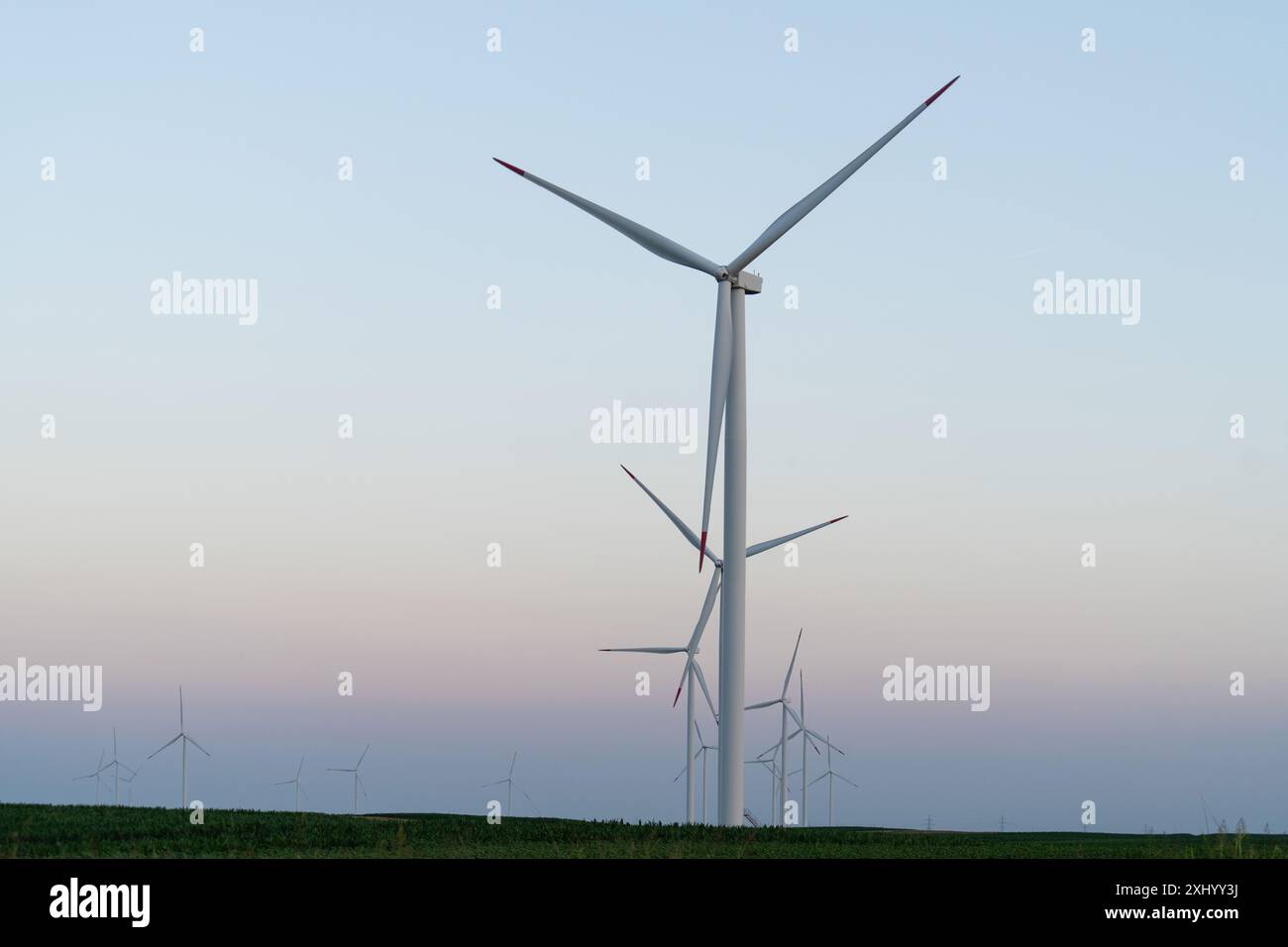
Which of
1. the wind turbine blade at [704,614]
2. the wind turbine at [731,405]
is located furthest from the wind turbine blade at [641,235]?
the wind turbine blade at [704,614]

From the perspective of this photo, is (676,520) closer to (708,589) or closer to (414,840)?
(708,589)

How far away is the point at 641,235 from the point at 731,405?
943 centimetres

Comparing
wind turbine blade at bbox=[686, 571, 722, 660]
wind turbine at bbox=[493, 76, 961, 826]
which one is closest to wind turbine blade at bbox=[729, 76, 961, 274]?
wind turbine at bbox=[493, 76, 961, 826]

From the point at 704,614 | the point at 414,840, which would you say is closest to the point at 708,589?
the point at 704,614

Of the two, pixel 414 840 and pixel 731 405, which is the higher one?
pixel 731 405

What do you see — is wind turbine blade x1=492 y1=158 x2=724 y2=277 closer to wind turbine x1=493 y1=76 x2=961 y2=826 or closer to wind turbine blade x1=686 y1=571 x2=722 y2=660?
wind turbine x1=493 y1=76 x2=961 y2=826

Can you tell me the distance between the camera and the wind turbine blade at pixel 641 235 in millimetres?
63594

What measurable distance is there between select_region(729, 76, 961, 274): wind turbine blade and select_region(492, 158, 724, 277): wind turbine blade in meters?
1.51

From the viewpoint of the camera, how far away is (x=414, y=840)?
42938 mm
